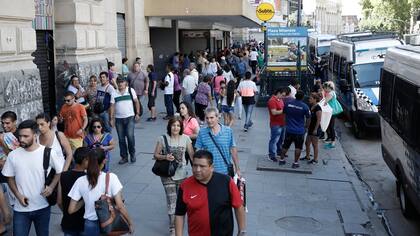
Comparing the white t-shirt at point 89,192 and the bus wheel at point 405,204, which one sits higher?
the white t-shirt at point 89,192

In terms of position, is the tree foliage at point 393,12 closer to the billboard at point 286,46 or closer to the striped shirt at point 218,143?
the billboard at point 286,46

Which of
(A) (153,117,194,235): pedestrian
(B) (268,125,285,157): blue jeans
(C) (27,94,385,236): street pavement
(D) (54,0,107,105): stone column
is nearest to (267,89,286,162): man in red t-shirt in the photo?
(B) (268,125,285,157): blue jeans

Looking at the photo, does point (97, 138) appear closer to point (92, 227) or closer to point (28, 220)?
point (28, 220)

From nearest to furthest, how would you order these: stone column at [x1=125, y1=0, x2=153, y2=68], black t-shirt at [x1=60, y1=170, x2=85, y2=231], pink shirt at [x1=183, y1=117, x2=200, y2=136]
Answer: black t-shirt at [x1=60, y1=170, x2=85, y2=231], pink shirt at [x1=183, y1=117, x2=200, y2=136], stone column at [x1=125, y1=0, x2=153, y2=68]

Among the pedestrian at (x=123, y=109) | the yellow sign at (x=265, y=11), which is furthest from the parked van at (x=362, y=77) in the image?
the pedestrian at (x=123, y=109)

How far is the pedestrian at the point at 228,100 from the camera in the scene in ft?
43.1

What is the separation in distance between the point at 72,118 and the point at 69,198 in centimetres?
362

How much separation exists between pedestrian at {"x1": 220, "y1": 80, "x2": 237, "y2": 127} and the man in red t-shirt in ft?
7.74

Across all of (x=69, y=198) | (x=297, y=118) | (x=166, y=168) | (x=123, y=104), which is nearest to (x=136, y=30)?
(x=123, y=104)

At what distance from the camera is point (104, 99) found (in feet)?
33.7

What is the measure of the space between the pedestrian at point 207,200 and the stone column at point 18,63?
6.20 metres

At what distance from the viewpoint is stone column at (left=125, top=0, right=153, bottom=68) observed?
2061 cm

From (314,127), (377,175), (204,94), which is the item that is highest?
(204,94)

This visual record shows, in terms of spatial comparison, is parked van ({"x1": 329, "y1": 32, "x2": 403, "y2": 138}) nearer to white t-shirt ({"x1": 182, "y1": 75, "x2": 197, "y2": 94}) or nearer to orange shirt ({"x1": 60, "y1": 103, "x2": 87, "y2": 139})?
white t-shirt ({"x1": 182, "y1": 75, "x2": 197, "y2": 94})
